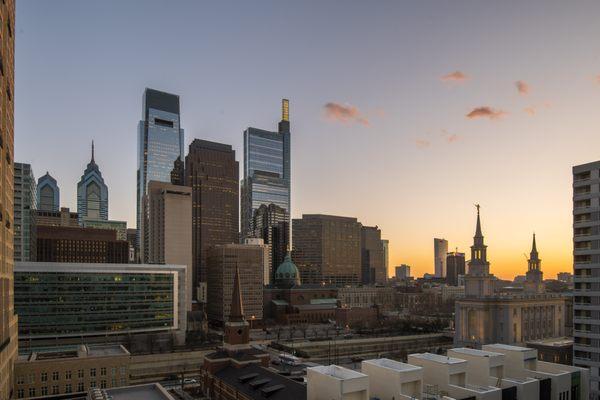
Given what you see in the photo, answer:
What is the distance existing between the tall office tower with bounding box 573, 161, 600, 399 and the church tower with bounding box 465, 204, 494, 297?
50.1 m

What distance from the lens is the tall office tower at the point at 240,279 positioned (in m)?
183

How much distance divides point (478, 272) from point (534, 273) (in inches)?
1294

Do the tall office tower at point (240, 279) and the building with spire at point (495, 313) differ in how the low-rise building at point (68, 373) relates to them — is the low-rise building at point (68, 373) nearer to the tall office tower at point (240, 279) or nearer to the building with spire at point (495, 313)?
the building with spire at point (495, 313)

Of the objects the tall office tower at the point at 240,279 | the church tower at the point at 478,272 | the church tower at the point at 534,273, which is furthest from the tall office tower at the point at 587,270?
the tall office tower at the point at 240,279

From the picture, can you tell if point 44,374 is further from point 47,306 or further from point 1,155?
point 47,306

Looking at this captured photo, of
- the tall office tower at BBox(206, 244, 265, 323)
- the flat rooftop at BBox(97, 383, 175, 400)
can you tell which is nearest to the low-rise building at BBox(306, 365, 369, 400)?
the flat rooftop at BBox(97, 383, 175, 400)

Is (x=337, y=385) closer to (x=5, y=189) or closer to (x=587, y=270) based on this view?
(x=5, y=189)

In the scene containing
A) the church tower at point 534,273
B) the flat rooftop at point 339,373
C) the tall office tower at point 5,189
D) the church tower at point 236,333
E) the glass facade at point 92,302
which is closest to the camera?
the tall office tower at point 5,189

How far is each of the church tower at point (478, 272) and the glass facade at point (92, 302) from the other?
82.0m

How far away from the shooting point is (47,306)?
119 m

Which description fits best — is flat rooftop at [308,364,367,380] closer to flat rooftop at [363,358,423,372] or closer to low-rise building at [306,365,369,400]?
low-rise building at [306,365,369,400]

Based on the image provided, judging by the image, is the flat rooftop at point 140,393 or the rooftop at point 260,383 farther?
the rooftop at point 260,383

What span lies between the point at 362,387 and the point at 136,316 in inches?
4061

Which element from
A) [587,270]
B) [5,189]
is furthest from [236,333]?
[587,270]
